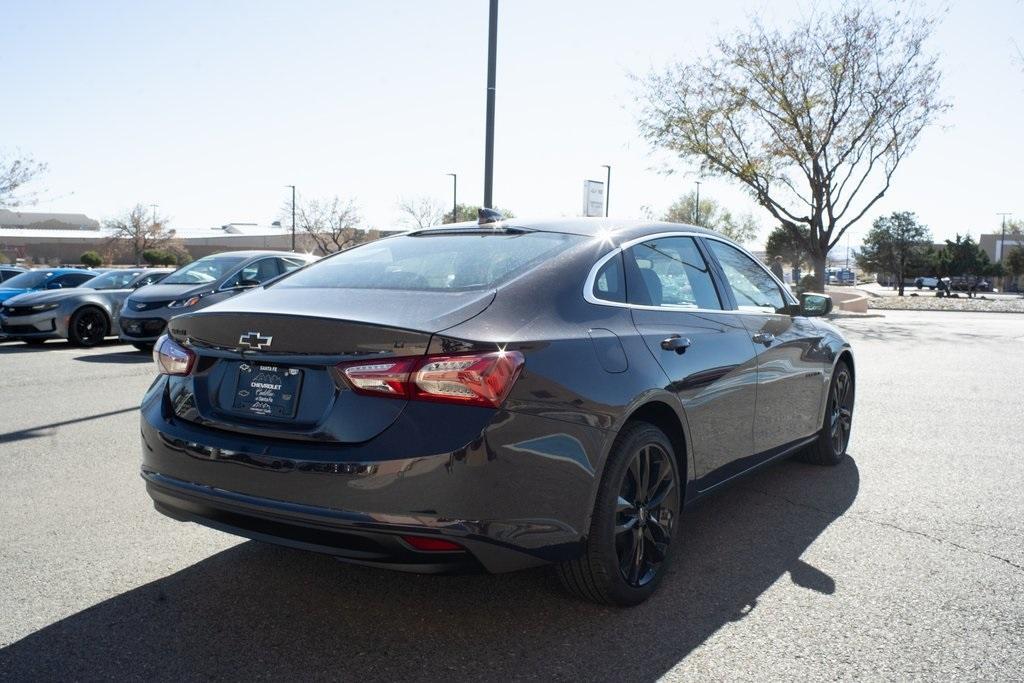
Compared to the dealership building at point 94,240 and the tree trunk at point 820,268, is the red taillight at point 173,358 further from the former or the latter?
the dealership building at point 94,240

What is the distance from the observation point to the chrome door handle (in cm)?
374

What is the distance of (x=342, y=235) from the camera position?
69.8m

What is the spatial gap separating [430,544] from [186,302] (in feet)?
37.0

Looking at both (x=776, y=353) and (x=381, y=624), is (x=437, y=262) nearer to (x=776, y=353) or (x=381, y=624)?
(x=381, y=624)

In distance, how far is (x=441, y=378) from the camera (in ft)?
9.34

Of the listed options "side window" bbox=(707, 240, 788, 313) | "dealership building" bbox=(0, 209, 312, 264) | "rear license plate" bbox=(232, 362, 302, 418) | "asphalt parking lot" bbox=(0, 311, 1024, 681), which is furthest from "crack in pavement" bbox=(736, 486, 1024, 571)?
"dealership building" bbox=(0, 209, 312, 264)

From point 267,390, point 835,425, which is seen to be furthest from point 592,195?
point 267,390

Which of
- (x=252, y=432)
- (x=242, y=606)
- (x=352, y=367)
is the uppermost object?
(x=352, y=367)

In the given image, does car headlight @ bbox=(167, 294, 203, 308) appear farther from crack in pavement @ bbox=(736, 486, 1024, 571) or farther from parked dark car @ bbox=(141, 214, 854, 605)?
crack in pavement @ bbox=(736, 486, 1024, 571)

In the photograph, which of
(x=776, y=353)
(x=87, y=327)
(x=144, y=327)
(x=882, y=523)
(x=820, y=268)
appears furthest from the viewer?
(x=820, y=268)

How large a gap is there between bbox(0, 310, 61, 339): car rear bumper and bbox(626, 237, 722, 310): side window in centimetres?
1310

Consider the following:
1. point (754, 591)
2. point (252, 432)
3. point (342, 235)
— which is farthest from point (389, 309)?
point (342, 235)

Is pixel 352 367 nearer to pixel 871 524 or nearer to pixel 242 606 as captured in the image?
pixel 242 606

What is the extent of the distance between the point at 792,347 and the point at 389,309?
2875mm
